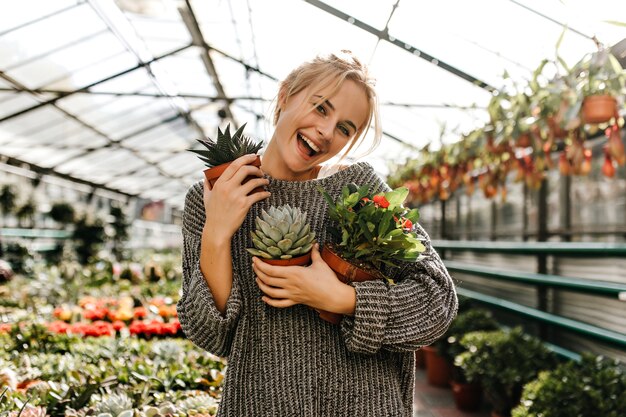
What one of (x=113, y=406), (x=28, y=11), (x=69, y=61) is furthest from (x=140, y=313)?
(x=69, y=61)

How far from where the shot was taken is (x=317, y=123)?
3.70 ft

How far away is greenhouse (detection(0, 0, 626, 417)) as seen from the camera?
1066mm

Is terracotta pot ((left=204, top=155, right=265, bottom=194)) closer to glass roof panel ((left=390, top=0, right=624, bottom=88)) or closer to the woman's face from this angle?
→ the woman's face

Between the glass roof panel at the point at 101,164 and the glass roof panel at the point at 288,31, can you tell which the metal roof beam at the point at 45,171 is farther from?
the glass roof panel at the point at 288,31

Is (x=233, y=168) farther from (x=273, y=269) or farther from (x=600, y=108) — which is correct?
(x=600, y=108)

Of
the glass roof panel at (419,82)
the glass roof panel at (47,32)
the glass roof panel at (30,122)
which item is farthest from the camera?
the glass roof panel at (30,122)

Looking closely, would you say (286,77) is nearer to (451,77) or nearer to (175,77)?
(451,77)

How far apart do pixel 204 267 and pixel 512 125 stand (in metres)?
2.98

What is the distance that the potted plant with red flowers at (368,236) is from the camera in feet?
3.39

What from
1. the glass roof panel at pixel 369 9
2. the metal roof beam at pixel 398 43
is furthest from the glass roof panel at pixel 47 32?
the glass roof panel at pixel 369 9

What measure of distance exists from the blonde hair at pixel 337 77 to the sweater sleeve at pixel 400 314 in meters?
0.33

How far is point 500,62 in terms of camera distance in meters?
4.95

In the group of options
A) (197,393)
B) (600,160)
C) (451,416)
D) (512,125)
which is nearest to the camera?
(197,393)

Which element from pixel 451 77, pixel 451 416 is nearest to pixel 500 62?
pixel 451 77
